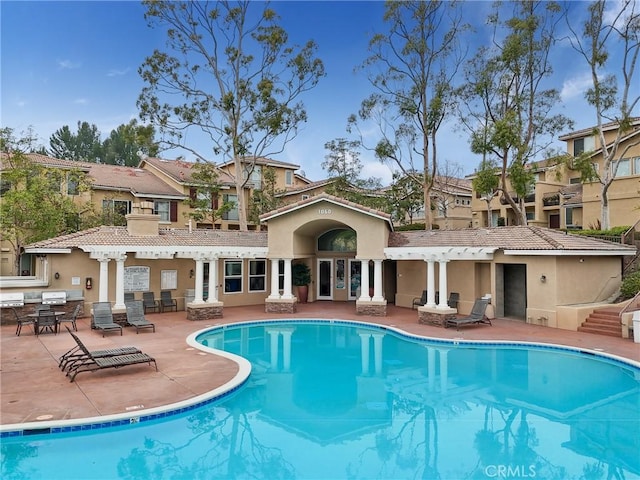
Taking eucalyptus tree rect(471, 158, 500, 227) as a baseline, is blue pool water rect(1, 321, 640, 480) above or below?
below

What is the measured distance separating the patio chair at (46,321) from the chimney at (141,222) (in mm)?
5634

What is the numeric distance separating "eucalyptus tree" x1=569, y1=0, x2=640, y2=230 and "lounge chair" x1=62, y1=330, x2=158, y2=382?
27.3 meters

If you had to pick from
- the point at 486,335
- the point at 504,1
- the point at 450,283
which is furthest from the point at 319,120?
the point at 486,335

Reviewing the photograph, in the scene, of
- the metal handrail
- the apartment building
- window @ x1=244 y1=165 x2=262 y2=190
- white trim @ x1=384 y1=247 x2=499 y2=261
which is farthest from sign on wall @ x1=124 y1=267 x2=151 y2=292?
the apartment building

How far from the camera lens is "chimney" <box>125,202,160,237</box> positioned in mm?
21281

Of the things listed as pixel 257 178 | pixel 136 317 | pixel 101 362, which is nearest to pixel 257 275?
pixel 136 317

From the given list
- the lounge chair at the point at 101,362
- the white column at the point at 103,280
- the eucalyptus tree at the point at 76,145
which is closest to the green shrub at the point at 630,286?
the lounge chair at the point at 101,362

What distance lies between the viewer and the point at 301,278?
2633cm

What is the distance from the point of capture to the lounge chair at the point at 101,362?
11.3 m

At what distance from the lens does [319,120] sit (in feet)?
113

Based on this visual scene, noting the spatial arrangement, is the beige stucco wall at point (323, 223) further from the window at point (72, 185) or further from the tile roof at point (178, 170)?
the tile roof at point (178, 170)

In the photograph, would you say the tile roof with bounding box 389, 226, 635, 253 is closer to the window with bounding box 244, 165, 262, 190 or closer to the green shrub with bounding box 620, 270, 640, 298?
the green shrub with bounding box 620, 270, 640, 298

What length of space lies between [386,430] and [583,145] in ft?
125

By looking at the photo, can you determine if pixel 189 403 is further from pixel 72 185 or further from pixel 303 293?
pixel 72 185
